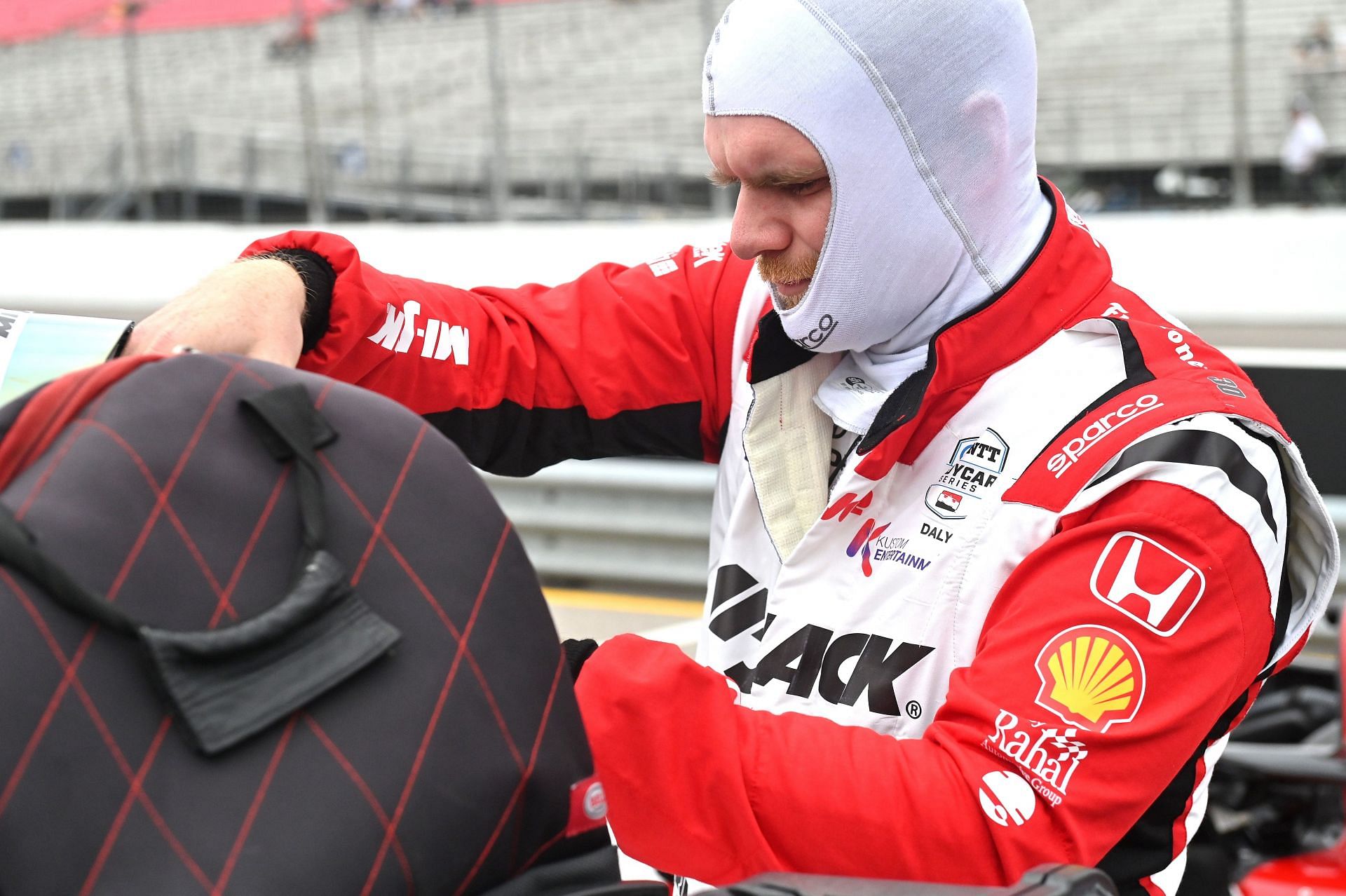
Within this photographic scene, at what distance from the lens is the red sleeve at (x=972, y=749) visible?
1.46 meters

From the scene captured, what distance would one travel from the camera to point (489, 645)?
120 cm

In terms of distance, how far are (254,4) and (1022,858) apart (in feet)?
43.6

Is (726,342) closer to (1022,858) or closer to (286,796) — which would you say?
(1022,858)

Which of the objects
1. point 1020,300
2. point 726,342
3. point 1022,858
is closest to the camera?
point 1022,858

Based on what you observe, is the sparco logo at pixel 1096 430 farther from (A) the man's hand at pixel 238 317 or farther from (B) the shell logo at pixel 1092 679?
(A) the man's hand at pixel 238 317

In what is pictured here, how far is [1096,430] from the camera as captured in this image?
166cm

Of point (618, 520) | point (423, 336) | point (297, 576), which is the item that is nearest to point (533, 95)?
point (618, 520)

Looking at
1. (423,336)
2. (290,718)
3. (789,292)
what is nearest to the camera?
(290,718)

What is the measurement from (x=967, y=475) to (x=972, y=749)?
0.38 metres

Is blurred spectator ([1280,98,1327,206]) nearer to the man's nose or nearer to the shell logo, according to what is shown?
the man's nose

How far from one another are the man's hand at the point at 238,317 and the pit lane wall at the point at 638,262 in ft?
5.46

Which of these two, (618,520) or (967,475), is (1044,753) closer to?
(967,475)

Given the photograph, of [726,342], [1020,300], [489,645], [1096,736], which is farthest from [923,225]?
[489,645]

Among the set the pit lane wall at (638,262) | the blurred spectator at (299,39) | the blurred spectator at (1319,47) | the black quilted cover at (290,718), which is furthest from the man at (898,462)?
the blurred spectator at (1319,47)
